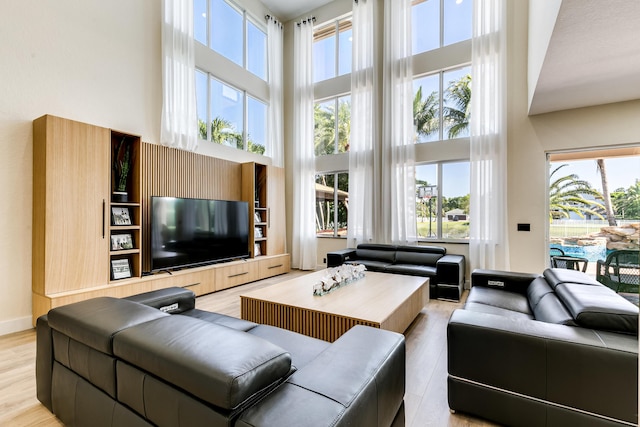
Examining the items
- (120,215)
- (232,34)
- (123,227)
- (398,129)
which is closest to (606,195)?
(398,129)

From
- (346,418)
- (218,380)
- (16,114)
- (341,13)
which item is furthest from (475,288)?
(341,13)

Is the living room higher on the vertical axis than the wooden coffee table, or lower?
higher

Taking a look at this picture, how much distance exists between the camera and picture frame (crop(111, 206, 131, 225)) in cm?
364

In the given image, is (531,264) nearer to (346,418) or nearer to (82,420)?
(346,418)

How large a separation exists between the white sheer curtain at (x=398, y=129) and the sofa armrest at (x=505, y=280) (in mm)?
2167

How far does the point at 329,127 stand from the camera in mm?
6461

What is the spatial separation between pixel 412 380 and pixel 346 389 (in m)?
1.46

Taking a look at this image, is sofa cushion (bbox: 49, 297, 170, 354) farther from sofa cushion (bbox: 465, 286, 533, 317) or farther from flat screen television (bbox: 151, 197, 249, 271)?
flat screen television (bbox: 151, 197, 249, 271)

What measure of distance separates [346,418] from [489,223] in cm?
460

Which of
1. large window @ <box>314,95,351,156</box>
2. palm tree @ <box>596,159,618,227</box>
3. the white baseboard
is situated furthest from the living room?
large window @ <box>314,95,351,156</box>

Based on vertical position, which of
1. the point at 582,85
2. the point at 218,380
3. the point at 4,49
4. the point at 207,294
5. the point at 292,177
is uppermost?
the point at 4,49

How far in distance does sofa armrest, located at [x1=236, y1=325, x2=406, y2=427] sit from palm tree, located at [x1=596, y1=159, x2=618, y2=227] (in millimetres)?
4658

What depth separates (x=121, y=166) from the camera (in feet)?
12.4

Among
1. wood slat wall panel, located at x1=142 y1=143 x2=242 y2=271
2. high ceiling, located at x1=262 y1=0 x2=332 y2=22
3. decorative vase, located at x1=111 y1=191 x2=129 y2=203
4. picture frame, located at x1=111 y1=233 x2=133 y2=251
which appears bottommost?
picture frame, located at x1=111 y1=233 x2=133 y2=251
